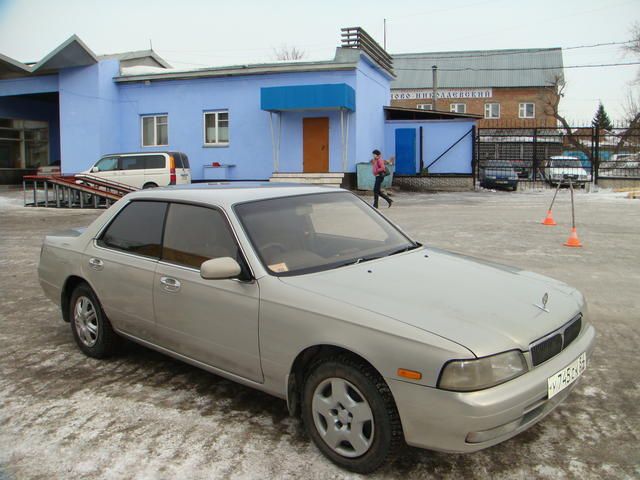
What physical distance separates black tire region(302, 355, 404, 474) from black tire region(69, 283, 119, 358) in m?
2.19

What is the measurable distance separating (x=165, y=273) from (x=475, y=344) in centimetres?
226

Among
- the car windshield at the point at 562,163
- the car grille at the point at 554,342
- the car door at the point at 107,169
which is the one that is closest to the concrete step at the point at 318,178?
the car door at the point at 107,169

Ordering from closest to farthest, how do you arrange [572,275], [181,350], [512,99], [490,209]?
[181,350] → [572,275] → [490,209] → [512,99]

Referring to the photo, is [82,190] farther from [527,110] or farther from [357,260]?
[527,110]

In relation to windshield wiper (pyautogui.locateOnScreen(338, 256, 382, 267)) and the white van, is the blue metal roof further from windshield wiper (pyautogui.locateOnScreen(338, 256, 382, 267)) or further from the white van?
windshield wiper (pyautogui.locateOnScreen(338, 256, 382, 267))

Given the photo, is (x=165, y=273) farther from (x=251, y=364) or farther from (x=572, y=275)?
(x=572, y=275)

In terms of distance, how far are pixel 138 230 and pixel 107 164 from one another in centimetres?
1750

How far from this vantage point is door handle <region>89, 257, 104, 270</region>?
186 inches

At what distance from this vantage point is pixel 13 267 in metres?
9.09

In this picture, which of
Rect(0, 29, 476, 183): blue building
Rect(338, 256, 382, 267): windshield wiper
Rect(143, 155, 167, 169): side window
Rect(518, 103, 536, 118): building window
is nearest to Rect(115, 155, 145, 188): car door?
Rect(143, 155, 167, 169): side window

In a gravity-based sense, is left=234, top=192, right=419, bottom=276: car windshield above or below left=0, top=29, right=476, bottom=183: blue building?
below

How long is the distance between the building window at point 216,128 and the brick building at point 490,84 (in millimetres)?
32461

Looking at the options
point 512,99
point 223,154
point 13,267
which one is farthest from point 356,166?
point 512,99

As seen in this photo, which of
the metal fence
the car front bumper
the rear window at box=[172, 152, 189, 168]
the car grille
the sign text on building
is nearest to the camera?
the car front bumper
